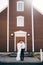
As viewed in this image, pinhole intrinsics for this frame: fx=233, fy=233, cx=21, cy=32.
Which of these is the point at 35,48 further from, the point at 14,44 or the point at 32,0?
the point at 32,0

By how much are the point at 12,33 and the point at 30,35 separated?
1.76 m

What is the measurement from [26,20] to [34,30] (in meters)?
1.26

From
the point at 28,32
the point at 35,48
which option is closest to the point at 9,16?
the point at 28,32

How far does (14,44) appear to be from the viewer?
73.8ft

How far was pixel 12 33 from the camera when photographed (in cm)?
2264

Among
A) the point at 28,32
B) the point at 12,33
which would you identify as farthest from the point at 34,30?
the point at 12,33

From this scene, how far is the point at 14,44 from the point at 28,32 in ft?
5.92

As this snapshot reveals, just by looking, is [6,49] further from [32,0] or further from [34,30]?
[32,0]

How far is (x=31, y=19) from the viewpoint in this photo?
2280 centimetres

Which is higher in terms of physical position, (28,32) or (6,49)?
(28,32)

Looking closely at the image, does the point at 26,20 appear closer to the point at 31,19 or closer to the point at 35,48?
the point at 31,19

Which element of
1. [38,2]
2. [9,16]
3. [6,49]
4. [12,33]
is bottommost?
[6,49]

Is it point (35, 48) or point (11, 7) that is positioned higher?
point (11, 7)

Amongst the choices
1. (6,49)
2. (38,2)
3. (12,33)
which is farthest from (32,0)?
(6,49)
